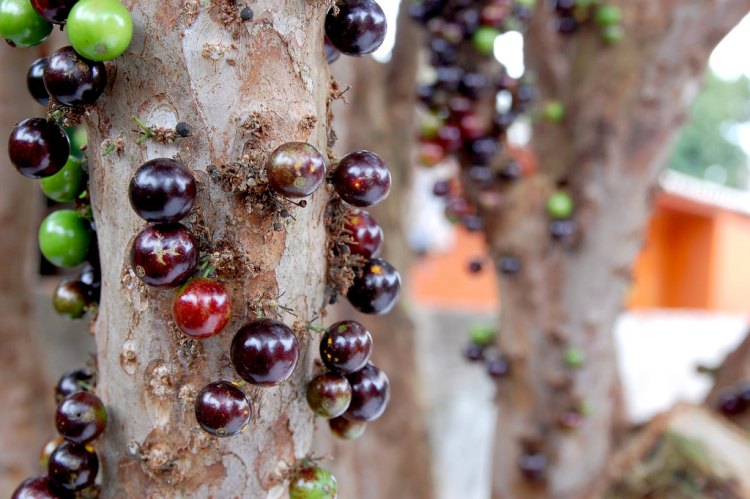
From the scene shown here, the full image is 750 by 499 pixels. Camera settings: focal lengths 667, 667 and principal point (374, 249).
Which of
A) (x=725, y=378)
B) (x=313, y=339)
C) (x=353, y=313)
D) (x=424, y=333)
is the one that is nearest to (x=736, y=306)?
(x=424, y=333)

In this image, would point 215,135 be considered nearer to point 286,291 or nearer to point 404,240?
point 286,291

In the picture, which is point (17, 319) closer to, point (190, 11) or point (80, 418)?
point (80, 418)

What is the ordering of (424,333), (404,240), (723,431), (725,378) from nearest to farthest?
(723,431) < (725,378) < (404,240) < (424,333)

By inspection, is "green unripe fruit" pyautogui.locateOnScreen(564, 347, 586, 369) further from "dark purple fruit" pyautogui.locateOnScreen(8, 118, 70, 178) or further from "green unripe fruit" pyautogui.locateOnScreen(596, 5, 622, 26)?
"dark purple fruit" pyautogui.locateOnScreen(8, 118, 70, 178)

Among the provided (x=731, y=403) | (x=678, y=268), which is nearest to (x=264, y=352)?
(x=731, y=403)

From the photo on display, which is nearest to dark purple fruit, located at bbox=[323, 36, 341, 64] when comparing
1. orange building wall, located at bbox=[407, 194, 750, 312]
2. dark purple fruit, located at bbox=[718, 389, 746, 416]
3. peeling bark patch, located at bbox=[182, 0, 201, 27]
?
peeling bark patch, located at bbox=[182, 0, 201, 27]

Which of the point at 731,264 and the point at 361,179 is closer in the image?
the point at 361,179
